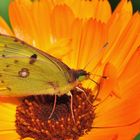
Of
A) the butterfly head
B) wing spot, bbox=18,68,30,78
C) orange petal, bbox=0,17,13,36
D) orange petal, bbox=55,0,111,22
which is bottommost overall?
wing spot, bbox=18,68,30,78

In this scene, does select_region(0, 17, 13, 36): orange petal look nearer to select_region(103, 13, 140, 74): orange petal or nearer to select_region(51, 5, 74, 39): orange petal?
select_region(51, 5, 74, 39): orange petal

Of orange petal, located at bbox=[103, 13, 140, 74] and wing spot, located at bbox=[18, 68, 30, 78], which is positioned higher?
orange petal, located at bbox=[103, 13, 140, 74]

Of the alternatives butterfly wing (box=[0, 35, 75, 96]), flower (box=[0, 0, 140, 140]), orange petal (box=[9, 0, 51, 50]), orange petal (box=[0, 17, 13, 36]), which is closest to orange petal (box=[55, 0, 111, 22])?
flower (box=[0, 0, 140, 140])

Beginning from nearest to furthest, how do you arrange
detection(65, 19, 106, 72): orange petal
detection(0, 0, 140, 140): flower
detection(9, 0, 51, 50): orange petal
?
detection(0, 0, 140, 140): flower < detection(65, 19, 106, 72): orange petal < detection(9, 0, 51, 50): orange petal

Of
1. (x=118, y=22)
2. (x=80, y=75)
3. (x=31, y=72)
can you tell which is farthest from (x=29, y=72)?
(x=118, y=22)

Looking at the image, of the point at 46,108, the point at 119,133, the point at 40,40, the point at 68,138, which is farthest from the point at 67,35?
the point at 119,133

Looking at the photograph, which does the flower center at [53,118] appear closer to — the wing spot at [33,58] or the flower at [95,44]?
the flower at [95,44]

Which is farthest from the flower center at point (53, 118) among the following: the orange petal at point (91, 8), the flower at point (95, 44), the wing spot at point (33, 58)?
the orange petal at point (91, 8)
